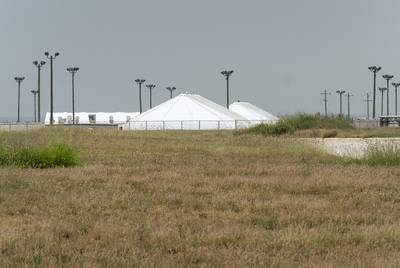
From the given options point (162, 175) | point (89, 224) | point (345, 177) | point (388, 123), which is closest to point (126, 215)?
point (89, 224)

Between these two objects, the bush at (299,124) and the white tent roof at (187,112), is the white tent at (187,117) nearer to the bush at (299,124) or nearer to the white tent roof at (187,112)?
the white tent roof at (187,112)

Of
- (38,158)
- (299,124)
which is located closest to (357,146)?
(38,158)

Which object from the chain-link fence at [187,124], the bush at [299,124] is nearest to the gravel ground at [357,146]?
the bush at [299,124]

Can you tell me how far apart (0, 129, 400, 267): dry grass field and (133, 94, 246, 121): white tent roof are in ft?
220

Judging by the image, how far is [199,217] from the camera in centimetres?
1007

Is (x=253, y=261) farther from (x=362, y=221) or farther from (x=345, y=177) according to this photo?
(x=345, y=177)

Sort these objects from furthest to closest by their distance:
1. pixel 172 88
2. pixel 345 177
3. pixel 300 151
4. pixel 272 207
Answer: pixel 172 88 < pixel 300 151 < pixel 345 177 < pixel 272 207

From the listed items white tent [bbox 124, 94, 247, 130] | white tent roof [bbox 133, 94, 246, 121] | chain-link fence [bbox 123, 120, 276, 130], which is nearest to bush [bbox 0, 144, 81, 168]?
white tent [bbox 124, 94, 247, 130]

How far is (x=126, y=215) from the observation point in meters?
10.0

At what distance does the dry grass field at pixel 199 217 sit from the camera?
7238 millimetres

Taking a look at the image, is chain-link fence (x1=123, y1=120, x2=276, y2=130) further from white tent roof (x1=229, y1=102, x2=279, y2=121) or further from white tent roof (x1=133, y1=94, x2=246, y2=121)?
white tent roof (x1=229, y1=102, x2=279, y2=121)

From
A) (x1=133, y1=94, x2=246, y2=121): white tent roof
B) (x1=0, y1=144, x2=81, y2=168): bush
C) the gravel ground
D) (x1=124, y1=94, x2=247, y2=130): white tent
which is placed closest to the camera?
(x1=0, y1=144, x2=81, y2=168): bush

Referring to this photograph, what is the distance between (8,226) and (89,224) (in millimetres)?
1088

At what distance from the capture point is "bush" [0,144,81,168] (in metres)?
18.6
